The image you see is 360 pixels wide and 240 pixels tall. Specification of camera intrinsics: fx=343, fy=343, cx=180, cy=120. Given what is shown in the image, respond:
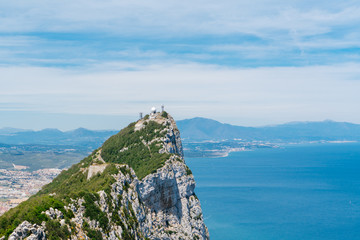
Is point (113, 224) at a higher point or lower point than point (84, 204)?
lower

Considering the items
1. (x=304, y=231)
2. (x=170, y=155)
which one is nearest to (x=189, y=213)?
(x=170, y=155)

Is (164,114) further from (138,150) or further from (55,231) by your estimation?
(55,231)

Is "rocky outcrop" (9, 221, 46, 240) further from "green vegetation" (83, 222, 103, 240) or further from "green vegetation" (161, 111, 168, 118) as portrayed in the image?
"green vegetation" (161, 111, 168, 118)

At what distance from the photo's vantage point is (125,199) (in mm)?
43500

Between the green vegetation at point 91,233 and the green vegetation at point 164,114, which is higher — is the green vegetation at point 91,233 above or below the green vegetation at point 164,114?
below

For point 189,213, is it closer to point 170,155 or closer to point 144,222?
point 170,155

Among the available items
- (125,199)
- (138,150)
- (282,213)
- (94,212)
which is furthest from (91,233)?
(282,213)

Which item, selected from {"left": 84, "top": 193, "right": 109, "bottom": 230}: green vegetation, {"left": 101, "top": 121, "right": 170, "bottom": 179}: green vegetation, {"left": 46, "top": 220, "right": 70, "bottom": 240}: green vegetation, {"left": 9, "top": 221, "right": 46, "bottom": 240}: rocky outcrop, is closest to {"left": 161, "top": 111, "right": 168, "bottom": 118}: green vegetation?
{"left": 101, "top": 121, "right": 170, "bottom": 179}: green vegetation

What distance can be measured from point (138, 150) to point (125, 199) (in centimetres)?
3244

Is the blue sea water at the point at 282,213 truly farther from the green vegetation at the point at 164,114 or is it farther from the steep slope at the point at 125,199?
the steep slope at the point at 125,199

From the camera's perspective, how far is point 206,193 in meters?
192

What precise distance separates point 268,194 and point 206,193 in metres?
34.4

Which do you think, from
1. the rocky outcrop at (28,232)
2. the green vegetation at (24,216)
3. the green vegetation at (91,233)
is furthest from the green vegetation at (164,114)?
the rocky outcrop at (28,232)

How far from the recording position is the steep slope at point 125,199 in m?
24.7
